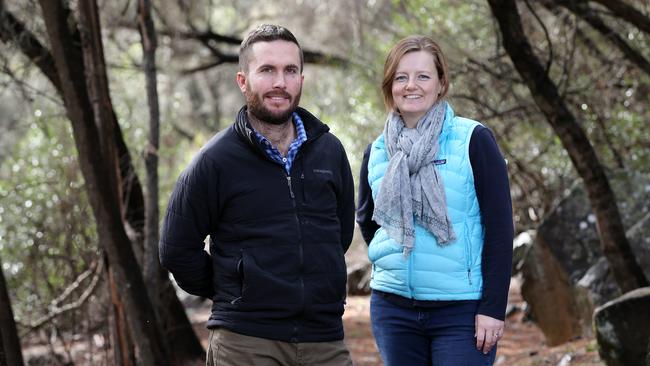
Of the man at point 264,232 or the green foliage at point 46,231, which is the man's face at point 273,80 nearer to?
the man at point 264,232

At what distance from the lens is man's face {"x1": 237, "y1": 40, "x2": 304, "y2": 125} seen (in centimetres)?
343

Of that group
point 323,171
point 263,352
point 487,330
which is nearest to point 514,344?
point 487,330

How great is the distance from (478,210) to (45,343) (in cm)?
609

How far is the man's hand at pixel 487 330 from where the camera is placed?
3.47m

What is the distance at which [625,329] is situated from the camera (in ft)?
19.0

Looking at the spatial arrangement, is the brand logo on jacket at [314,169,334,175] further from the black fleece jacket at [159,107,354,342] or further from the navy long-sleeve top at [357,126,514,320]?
the navy long-sleeve top at [357,126,514,320]

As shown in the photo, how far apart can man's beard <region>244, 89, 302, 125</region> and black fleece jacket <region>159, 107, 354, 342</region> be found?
6 cm

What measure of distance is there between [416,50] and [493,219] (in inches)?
30.2

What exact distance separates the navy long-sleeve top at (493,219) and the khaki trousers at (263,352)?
0.44 metres

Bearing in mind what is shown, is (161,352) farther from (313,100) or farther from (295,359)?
(313,100)

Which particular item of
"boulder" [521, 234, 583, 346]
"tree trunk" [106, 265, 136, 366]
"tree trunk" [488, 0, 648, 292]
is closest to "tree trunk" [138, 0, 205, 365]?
"tree trunk" [106, 265, 136, 366]

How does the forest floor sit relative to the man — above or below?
below

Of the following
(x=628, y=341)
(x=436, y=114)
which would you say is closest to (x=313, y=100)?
(x=628, y=341)

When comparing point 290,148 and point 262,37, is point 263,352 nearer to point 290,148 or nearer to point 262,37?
point 290,148
